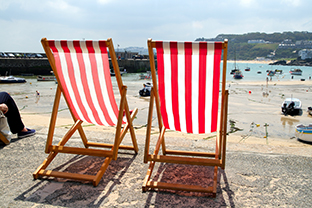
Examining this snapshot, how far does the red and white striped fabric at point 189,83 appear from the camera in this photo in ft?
6.94

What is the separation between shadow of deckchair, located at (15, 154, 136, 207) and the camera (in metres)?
1.94

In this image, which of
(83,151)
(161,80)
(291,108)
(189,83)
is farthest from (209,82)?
(291,108)

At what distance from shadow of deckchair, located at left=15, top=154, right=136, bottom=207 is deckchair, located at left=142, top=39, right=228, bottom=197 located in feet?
1.13

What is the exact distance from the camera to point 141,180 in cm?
230

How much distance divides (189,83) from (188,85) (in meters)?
0.02

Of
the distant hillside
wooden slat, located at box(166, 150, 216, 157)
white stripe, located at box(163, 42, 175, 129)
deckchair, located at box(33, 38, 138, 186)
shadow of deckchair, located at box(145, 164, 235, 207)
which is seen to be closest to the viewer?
shadow of deckchair, located at box(145, 164, 235, 207)

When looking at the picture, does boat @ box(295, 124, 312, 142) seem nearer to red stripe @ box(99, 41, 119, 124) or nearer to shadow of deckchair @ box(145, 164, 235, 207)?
shadow of deckchair @ box(145, 164, 235, 207)

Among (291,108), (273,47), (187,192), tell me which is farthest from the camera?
(273,47)

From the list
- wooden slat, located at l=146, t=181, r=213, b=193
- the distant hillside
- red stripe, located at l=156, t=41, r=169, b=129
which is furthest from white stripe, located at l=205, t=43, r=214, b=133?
the distant hillside

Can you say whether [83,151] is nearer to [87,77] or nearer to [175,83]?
[87,77]

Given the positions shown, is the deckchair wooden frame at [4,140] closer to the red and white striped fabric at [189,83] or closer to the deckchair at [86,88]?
the deckchair at [86,88]

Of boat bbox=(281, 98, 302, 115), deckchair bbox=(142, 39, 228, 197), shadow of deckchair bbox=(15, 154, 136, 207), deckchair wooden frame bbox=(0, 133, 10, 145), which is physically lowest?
boat bbox=(281, 98, 302, 115)

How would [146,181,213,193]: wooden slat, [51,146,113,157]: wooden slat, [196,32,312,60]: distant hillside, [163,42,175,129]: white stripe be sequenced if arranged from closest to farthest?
[146,181,213,193]: wooden slat, [163,42,175,129]: white stripe, [51,146,113,157]: wooden slat, [196,32,312,60]: distant hillside

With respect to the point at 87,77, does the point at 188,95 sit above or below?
below
